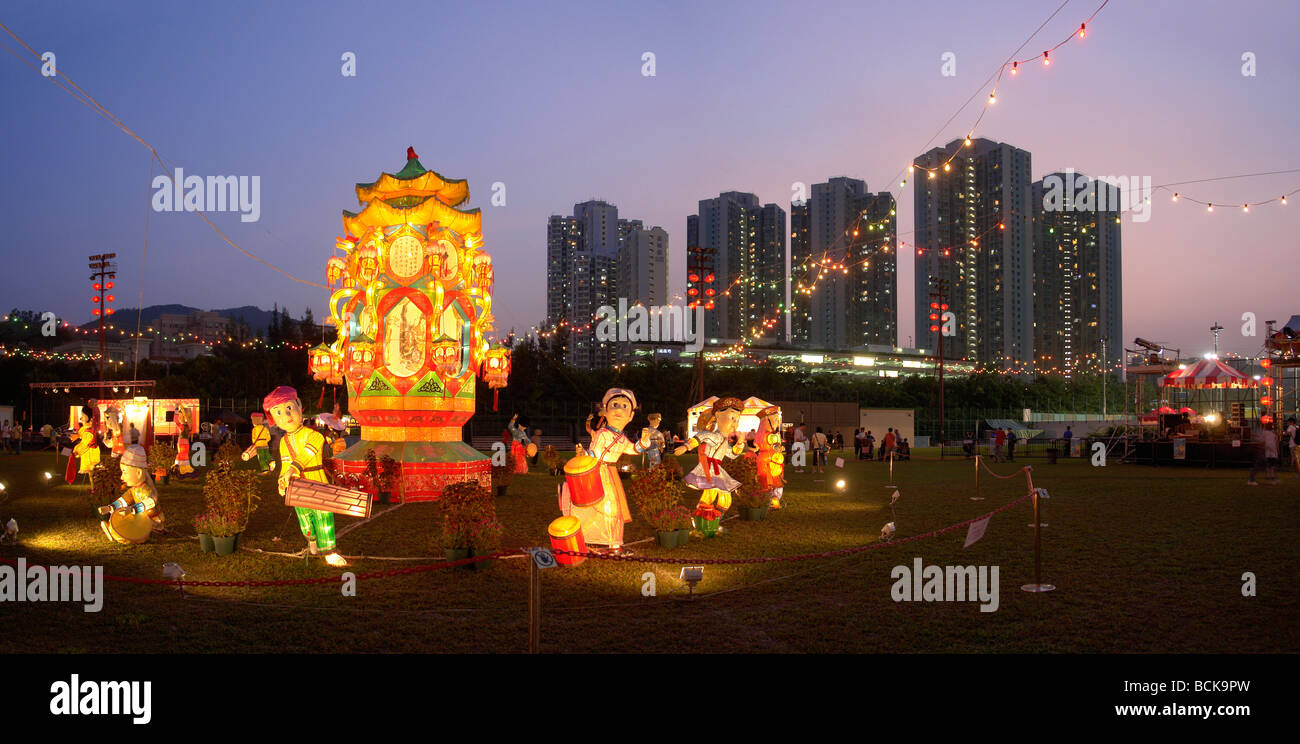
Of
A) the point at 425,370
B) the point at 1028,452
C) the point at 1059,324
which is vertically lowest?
the point at 1028,452

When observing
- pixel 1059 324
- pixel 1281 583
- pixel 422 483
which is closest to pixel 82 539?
pixel 422 483

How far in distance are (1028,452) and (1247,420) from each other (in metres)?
9.24

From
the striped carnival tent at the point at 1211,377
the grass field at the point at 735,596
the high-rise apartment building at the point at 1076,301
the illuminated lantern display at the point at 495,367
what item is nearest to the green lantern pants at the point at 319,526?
the grass field at the point at 735,596

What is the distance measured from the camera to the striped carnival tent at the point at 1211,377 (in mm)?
30969

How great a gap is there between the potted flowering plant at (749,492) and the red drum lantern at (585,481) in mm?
4950

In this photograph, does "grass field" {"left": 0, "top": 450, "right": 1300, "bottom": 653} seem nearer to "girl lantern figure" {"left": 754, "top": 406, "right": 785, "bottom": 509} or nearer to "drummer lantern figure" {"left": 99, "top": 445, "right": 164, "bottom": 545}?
"drummer lantern figure" {"left": 99, "top": 445, "right": 164, "bottom": 545}

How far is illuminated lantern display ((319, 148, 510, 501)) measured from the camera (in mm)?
17516

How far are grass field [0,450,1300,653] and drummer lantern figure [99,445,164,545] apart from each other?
0.33 m

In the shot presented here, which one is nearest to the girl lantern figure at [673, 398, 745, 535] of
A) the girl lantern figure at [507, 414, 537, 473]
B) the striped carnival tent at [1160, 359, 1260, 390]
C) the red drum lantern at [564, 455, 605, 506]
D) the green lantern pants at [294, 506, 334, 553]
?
the red drum lantern at [564, 455, 605, 506]

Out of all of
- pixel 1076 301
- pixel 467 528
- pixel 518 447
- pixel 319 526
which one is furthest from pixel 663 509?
pixel 1076 301

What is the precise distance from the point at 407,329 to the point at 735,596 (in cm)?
1120

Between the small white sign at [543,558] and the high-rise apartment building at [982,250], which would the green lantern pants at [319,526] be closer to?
the small white sign at [543,558]
